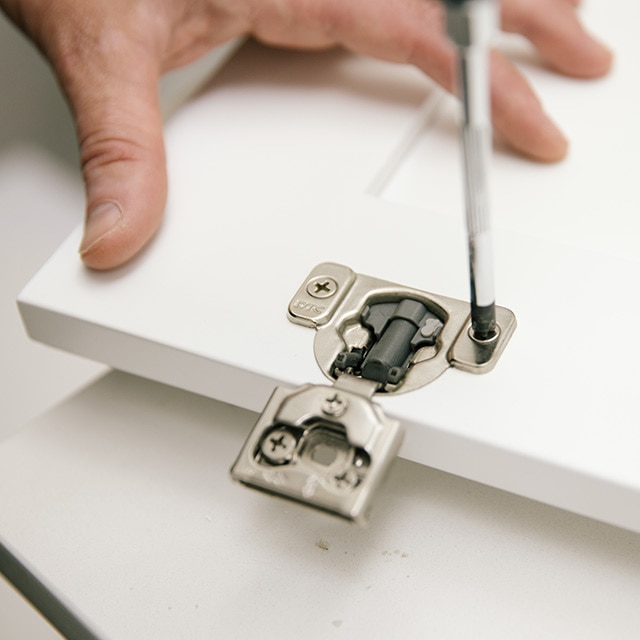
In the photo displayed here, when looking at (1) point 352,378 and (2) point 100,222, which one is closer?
(1) point 352,378

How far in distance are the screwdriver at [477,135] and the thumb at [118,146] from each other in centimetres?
24

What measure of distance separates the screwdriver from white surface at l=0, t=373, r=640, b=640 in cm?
12

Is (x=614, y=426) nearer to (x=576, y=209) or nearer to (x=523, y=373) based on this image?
(x=523, y=373)

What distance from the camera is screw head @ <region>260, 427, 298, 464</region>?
0.41 m

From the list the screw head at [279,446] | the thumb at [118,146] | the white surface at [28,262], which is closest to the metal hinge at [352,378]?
the screw head at [279,446]

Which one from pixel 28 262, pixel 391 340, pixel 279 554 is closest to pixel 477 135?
pixel 391 340

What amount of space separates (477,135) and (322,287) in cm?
19

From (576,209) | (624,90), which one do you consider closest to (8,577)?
(576,209)

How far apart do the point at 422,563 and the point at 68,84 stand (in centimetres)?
46

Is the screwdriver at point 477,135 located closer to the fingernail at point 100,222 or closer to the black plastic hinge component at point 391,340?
the black plastic hinge component at point 391,340

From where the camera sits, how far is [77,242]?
58 centimetres

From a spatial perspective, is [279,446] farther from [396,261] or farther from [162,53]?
[162,53]

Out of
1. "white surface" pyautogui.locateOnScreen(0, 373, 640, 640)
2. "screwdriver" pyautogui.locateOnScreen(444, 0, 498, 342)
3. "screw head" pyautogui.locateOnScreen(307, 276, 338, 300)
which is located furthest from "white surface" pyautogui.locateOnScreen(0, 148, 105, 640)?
"screwdriver" pyautogui.locateOnScreen(444, 0, 498, 342)

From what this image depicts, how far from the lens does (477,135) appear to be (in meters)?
0.34
